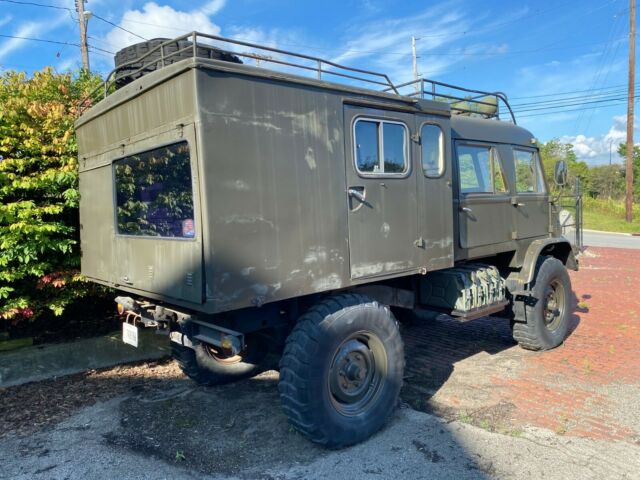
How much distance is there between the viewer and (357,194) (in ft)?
12.2

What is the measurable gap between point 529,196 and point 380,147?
2.87 meters

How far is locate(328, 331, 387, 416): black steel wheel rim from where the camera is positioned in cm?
371

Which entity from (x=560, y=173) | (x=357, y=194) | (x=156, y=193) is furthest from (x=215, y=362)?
(x=560, y=173)

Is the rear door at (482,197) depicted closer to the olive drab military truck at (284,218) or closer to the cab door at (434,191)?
the olive drab military truck at (284,218)

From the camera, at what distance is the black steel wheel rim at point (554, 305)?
19.7 feet

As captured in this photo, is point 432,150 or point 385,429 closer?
point 385,429

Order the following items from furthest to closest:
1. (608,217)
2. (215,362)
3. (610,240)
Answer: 1. (608,217)
2. (610,240)
3. (215,362)

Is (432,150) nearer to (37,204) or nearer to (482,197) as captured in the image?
(482,197)

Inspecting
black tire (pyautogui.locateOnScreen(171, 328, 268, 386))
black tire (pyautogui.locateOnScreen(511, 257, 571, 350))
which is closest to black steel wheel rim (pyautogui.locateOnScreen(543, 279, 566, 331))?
black tire (pyautogui.locateOnScreen(511, 257, 571, 350))

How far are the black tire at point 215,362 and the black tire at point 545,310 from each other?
3.12 m

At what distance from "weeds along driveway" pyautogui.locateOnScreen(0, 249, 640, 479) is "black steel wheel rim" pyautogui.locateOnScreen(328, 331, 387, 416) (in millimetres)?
311

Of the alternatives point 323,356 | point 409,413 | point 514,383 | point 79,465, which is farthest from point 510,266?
point 79,465

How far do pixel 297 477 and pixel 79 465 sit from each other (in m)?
1.61

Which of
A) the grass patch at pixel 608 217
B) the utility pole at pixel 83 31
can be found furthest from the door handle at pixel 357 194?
the grass patch at pixel 608 217
